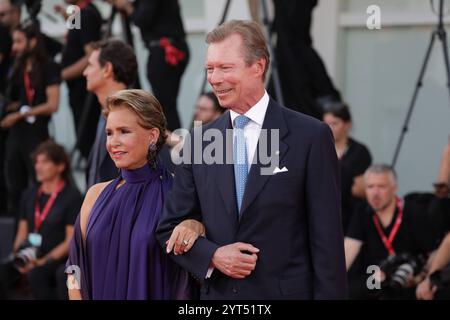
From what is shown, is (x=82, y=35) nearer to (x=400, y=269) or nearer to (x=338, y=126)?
(x=338, y=126)

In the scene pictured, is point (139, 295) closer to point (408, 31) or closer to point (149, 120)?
point (149, 120)

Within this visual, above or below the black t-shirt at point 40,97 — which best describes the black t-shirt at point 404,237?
below

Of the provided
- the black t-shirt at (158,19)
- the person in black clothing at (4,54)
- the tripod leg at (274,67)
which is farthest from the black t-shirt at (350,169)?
the person in black clothing at (4,54)

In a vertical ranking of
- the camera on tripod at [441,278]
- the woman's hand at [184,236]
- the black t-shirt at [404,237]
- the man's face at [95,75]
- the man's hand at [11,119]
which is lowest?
the camera on tripod at [441,278]

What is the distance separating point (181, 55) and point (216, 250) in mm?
3615

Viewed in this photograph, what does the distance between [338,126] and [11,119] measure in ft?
7.95

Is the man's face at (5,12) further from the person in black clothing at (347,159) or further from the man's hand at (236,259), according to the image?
the man's hand at (236,259)

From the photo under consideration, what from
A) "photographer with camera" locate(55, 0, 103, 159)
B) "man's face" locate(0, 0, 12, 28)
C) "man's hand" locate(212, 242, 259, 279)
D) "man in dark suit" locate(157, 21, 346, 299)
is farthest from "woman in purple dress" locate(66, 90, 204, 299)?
"man's face" locate(0, 0, 12, 28)

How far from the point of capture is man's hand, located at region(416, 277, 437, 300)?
16.8 ft

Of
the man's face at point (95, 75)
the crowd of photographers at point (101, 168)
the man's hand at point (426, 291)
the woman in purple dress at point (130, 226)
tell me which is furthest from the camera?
the crowd of photographers at point (101, 168)

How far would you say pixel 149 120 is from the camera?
328 cm

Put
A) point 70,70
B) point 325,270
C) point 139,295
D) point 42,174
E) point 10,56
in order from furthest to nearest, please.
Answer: point 10,56 < point 70,70 < point 42,174 < point 139,295 < point 325,270

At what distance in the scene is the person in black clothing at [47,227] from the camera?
609 cm
